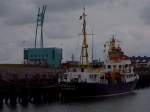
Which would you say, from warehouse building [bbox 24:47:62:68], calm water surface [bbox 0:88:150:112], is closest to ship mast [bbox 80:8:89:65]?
calm water surface [bbox 0:88:150:112]

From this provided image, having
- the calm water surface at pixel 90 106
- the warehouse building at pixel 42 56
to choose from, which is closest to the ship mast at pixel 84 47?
the calm water surface at pixel 90 106

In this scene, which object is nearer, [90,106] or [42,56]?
Result: [90,106]

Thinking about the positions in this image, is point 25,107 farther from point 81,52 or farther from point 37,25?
point 37,25

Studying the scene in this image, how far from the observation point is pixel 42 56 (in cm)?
14162

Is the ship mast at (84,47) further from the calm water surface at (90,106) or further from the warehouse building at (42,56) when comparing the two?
the warehouse building at (42,56)

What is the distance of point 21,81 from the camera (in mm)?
63719

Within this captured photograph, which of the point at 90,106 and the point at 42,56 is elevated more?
the point at 42,56

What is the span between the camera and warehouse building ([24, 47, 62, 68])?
14112cm

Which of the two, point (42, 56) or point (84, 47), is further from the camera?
point (42, 56)

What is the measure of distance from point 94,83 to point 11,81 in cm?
1446

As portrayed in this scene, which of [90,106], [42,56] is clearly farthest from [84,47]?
[42,56]

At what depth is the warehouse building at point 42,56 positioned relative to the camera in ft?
463

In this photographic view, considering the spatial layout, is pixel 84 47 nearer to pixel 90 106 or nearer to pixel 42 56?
pixel 90 106

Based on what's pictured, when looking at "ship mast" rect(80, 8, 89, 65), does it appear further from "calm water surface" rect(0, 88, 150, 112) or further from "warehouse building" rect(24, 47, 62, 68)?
"warehouse building" rect(24, 47, 62, 68)
